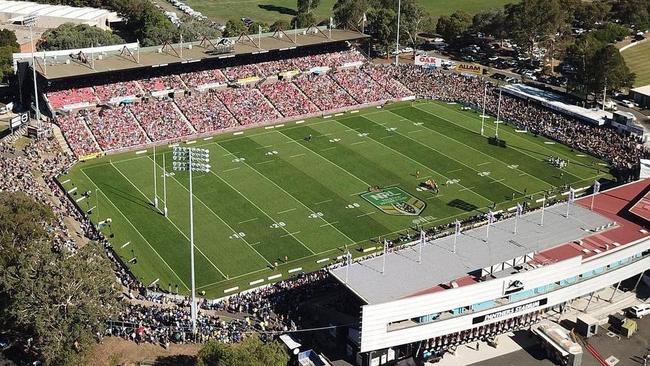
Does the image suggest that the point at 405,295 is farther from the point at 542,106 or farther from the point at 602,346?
the point at 542,106

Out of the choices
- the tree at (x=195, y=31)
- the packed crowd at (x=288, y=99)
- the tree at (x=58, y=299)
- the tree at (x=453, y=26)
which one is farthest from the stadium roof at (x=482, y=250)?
the tree at (x=195, y=31)

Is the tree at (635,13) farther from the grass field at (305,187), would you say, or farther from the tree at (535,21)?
the grass field at (305,187)

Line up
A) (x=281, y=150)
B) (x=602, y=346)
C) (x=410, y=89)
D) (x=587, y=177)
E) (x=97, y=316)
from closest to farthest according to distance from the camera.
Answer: (x=97, y=316)
(x=602, y=346)
(x=587, y=177)
(x=281, y=150)
(x=410, y=89)

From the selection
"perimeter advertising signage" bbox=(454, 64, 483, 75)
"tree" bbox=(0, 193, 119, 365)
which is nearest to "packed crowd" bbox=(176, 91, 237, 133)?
"perimeter advertising signage" bbox=(454, 64, 483, 75)

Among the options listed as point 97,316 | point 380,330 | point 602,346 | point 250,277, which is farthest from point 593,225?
point 97,316

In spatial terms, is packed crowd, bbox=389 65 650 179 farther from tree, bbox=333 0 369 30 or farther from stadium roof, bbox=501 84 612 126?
tree, bbox=333 0 369 30

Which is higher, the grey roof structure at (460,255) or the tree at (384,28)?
the tree at (384,28)
